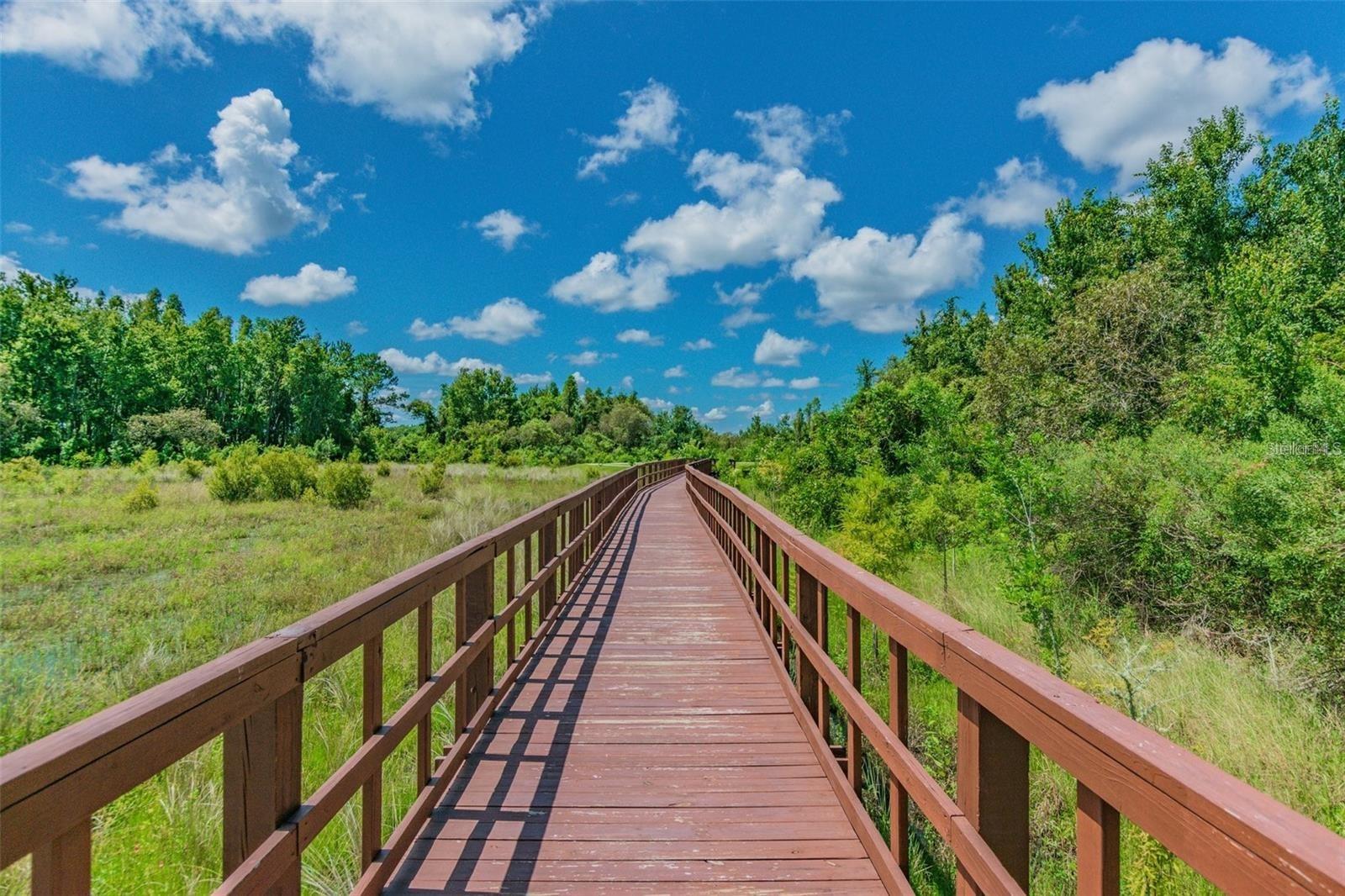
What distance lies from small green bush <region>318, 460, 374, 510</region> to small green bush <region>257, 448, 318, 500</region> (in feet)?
5.37

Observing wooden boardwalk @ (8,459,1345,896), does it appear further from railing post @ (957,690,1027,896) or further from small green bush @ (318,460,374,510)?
small green bush @ (318,460,374,510)

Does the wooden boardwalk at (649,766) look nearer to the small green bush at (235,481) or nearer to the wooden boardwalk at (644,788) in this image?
the wooden boardwalk at (644,788)

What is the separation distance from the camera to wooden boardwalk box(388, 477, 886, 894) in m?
2.36

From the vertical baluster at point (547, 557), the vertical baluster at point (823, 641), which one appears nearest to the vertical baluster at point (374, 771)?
the vertical baluster at point (823, 641)

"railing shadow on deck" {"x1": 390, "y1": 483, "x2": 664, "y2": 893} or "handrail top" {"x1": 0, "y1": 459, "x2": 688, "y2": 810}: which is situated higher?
"handrail top" {"x1": 0, "y1": 459, "x2": 688, "y2": 810}

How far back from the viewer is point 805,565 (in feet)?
10.8

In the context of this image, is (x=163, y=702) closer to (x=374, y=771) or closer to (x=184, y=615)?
(x=374, y=771)

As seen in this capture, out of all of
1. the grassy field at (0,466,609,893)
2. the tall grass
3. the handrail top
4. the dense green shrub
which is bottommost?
the tall grass

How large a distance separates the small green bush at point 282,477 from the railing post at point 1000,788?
21715 millimetres

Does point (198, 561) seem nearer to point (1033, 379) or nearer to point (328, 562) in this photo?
point (328, 562)

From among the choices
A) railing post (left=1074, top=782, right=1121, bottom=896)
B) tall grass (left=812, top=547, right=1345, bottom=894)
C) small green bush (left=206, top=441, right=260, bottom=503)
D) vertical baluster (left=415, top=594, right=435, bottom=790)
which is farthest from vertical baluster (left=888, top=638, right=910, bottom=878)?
small green bush (left=206, top=441, right=260, bottom=503)

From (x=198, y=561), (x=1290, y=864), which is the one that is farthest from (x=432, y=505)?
(x=1290, y=864)

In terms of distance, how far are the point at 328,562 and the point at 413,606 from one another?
890 centimetres

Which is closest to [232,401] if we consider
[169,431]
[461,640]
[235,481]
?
[169,431]
